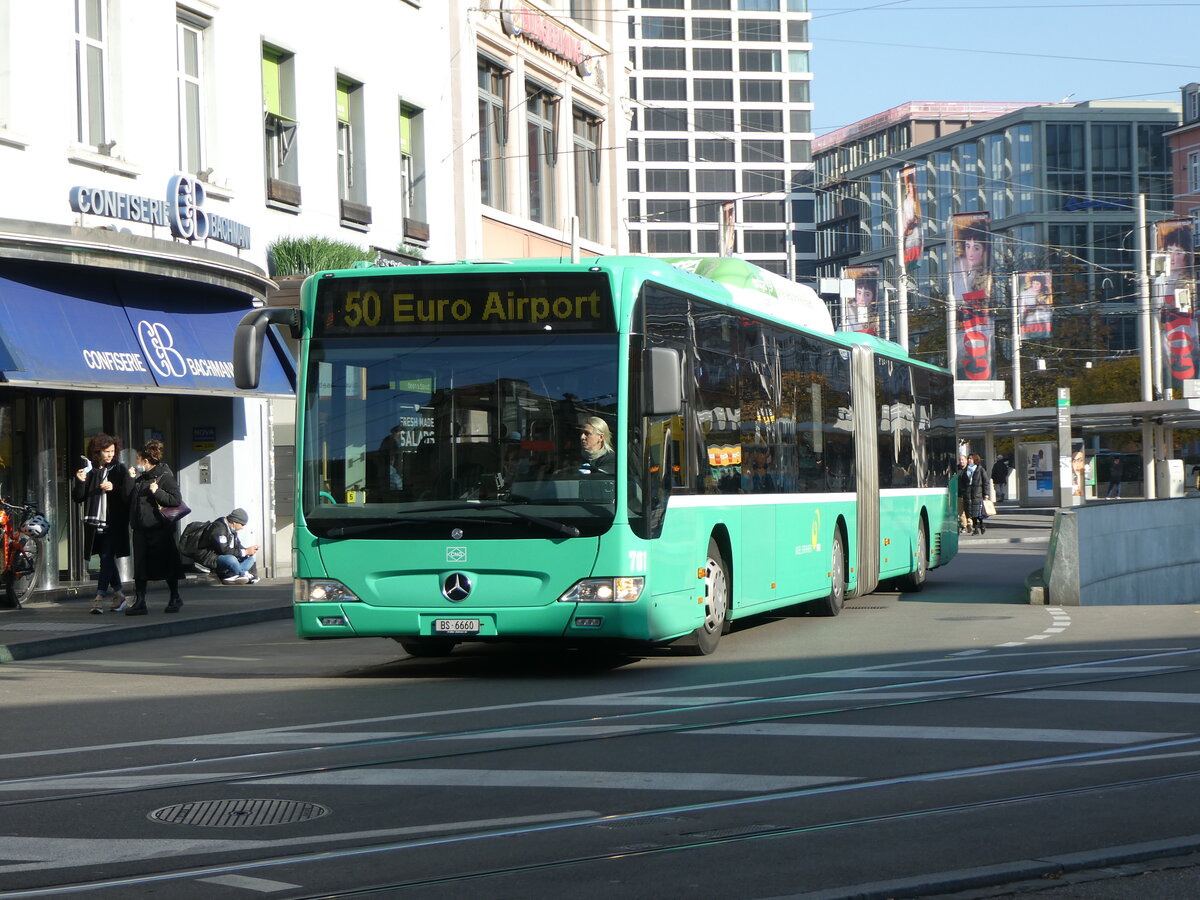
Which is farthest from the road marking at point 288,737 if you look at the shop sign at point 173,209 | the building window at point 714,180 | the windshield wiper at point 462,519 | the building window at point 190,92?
the building window at point 714,180

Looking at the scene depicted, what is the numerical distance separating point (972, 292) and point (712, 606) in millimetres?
44316

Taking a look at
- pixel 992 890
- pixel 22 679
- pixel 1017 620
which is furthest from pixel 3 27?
pixel 992 890

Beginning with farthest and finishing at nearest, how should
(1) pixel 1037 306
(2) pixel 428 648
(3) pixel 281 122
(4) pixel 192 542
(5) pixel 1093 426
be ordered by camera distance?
(1) pixel 1037 306 → (5) pixel 1093 426 → (3) pixel 281 122 → (4) pixel 192 542 → (2) pixel 428 648

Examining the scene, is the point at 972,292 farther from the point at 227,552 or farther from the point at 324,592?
the point at 324,592

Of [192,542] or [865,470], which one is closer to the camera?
[865,470]

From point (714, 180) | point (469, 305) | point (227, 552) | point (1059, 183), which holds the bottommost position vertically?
point (227, 552)

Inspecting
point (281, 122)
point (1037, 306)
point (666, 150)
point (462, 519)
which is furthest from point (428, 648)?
point (666, 150)

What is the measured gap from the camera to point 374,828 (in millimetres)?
6801

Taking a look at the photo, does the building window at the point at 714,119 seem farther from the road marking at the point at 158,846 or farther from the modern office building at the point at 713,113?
the road marking at the point at 158,846

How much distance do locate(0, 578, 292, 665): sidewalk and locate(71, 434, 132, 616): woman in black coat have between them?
38cm

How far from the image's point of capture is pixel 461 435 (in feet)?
38.5

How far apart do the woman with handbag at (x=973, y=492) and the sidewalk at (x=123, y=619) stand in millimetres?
21936

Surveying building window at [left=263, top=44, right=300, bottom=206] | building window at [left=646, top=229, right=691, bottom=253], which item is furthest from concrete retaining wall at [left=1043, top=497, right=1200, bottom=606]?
building window at [left=646, top=229, right=691, bottom=253]

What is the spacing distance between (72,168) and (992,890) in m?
17.1
